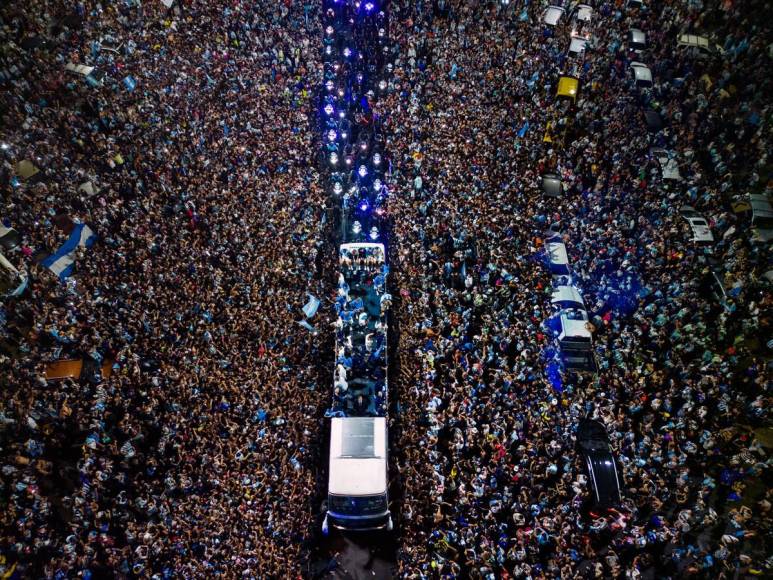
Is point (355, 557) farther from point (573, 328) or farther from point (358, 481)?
point (573, 328)

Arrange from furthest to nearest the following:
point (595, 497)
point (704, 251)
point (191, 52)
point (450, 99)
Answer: point (191, 52)
point (450, 99)
point (704, 251)
point (595, 497)

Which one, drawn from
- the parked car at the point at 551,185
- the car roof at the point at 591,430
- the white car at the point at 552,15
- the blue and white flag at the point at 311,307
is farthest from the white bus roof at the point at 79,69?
the car roof at the point at 591,430

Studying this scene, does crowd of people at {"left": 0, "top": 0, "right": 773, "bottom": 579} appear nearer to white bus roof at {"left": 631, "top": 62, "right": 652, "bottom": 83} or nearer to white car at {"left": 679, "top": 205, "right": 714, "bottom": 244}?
white car at {"left": 679, "top": 205, "right": 714, "bottom": 244}

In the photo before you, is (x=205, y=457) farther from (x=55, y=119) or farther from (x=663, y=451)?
(x=55, y=119)

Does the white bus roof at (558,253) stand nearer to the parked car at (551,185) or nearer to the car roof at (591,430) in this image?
the parked car at (551,185)

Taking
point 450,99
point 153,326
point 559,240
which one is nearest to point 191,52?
point 450,99

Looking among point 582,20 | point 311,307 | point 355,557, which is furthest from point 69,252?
point 582,20
